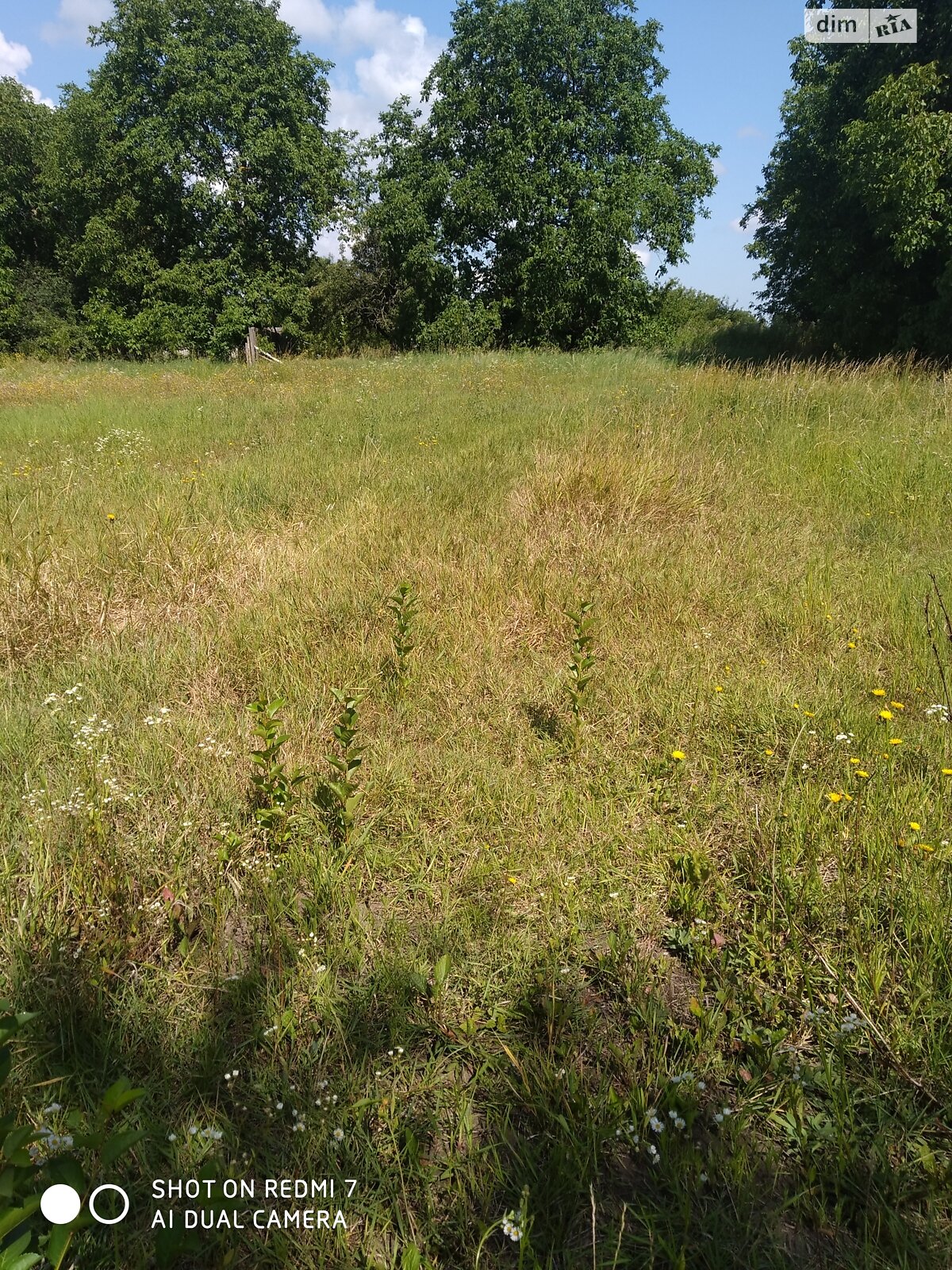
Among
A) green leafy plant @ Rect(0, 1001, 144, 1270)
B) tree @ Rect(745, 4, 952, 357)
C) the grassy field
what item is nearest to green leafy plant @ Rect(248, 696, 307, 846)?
the grassy field

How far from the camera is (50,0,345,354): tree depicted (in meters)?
25.4

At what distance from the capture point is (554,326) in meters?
26.5

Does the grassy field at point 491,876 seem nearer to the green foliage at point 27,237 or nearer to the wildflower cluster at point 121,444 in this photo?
the wildflower cluster at point 121,444

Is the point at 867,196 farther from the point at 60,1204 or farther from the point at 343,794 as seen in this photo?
the point at 60,1204

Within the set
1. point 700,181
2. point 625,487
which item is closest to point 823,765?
point 625,487

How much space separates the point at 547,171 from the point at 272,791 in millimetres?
27328

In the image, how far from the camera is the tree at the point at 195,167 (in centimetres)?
2541

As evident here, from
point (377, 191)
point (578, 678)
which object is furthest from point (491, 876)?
point (377, 191)

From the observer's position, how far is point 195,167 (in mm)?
26531

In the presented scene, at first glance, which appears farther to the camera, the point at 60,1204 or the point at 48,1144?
the point at 48,1144

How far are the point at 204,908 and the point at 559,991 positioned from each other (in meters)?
1.13

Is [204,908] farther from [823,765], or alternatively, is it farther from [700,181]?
[700,181]

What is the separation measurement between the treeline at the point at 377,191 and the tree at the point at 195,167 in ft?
0.26

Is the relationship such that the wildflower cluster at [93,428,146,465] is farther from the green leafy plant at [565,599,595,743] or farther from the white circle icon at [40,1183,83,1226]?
the white circle icon at [40,1183,83,1226]
